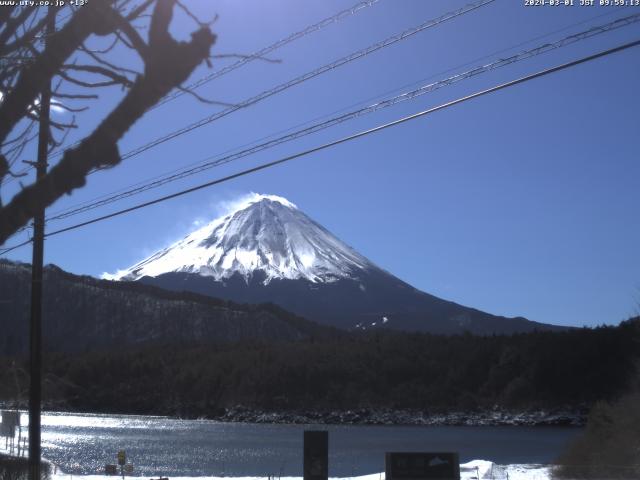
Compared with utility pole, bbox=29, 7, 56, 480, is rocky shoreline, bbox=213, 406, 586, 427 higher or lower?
lower

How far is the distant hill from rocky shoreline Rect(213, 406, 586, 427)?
1269 inches

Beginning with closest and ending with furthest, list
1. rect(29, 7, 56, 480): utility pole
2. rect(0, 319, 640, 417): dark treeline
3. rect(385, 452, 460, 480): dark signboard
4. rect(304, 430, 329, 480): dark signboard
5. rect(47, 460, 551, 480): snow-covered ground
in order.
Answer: rect(29, 7, 56, 480): utility pole, rect(304, 430, 329, 480): dark signboard, rect(385, 452, 460, 480): dark signboard, rect(47, 460, 551, 480): snow-covered ground, rect(0, 319, 640, 417): dark treeline

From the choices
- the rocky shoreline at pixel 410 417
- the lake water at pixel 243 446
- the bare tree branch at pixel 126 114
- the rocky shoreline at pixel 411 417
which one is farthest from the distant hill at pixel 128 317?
the bare tree branch at pixel 126 114

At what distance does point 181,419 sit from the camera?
12712 centimetres

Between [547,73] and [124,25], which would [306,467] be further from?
[124,25]

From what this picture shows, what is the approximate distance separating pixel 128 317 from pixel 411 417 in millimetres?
63847

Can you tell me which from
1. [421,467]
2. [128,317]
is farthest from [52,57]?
[128,317]

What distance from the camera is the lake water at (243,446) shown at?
53000 mm

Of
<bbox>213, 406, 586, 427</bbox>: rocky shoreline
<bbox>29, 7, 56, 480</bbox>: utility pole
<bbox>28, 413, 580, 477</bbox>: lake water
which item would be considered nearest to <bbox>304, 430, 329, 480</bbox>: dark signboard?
<bbox>29, 7, 56, 480</bbox>: utility pole

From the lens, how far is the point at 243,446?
Result: 7412 centimetres

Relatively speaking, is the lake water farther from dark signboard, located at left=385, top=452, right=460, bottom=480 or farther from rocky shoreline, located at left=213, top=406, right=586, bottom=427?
dark signboard, located at left=385, top=452, right=460, bottom=480

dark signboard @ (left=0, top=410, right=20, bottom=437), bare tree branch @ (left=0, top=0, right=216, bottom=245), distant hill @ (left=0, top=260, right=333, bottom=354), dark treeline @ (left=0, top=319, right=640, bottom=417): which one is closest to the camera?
bare tree branch @ (left=0, top=0, right=216, bottom=245)

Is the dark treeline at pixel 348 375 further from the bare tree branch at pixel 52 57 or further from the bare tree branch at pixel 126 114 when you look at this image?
the bare tree branch at pixel 52 57

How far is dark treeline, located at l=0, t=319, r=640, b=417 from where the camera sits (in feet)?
403
